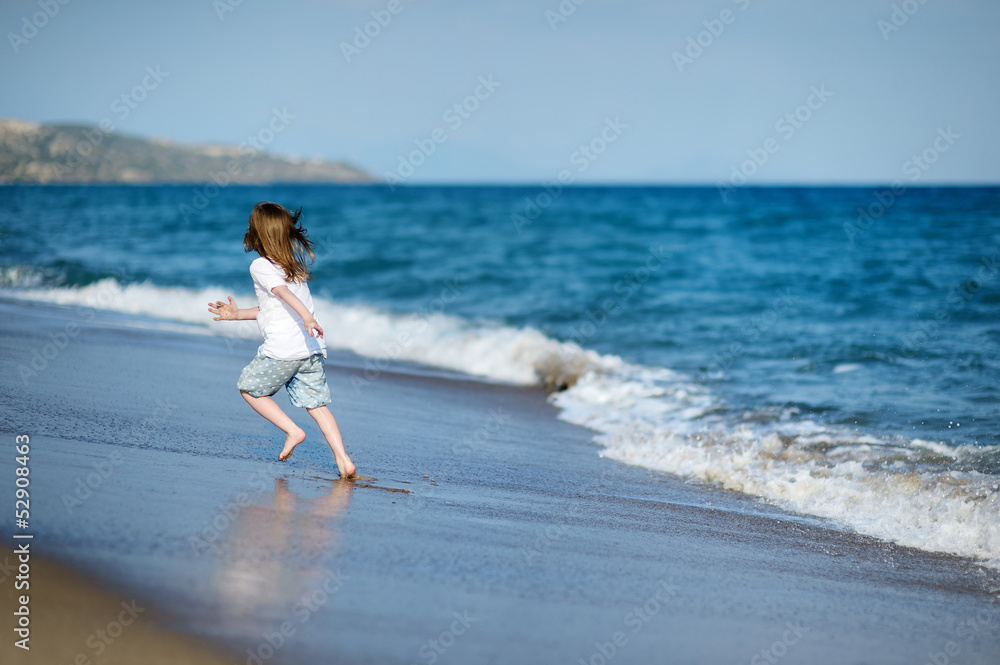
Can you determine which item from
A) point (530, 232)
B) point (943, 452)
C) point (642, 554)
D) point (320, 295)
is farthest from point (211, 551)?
point (530, 232)

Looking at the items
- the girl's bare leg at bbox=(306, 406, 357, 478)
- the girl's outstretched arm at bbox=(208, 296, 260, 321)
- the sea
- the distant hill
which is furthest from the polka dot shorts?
the distant hill

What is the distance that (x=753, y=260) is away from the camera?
70.8 ft

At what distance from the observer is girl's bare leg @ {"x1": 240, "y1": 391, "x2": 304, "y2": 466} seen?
5125 millimetres

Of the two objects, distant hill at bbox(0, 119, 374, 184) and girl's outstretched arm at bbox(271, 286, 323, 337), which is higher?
distant hill at bbox(0, 119, 374, 184)

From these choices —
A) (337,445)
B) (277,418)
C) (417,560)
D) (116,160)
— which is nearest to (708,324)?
(337,445)

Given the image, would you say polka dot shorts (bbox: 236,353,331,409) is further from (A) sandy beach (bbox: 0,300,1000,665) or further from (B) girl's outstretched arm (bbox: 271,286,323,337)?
(A) sandy beach (bbox: 0,300,1000,665)

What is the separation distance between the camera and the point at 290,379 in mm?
5176

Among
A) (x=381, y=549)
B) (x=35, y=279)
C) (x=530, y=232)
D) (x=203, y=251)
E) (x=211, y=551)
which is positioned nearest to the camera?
(x=211, y=551)

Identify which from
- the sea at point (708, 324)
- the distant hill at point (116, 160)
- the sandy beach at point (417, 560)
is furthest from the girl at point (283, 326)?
the distant hill at point (116, 160)

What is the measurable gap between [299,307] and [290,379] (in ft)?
2.05

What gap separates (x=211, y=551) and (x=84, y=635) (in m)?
0.74

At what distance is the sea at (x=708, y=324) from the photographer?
6.59m

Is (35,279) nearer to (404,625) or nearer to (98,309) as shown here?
(98,309)

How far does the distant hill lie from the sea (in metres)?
16.6
